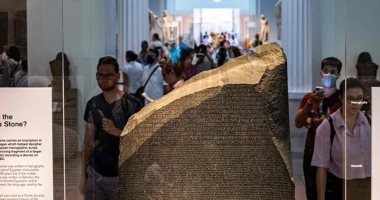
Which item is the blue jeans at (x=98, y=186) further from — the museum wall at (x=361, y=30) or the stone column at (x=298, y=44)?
the stone column at (x=298, y=44)

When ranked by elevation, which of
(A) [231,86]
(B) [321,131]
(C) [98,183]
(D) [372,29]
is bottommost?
(C) [98,183]

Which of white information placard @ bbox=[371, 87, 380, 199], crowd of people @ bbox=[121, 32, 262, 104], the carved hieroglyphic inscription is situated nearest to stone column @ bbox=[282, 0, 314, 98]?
crowd of people @ bbox=[121, 32, 262, 104]

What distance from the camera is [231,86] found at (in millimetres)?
3648

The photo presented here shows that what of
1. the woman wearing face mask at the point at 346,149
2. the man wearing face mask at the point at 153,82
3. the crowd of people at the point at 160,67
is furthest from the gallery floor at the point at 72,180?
the man wearing face mask at the point at 153,82

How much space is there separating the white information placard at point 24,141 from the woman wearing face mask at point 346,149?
1687 mm

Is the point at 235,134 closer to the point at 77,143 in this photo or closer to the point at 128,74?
the point at 77,143

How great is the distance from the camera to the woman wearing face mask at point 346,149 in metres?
4.48

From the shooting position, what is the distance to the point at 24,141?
4180 mm

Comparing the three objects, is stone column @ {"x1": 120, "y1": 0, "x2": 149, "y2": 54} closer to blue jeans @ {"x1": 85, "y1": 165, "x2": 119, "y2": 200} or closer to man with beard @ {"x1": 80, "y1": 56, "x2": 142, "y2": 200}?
man with beard @ {"x1": 80, "y1": 56, "x2": 142, "y2": 200}

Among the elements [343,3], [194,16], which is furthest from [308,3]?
[194,16]

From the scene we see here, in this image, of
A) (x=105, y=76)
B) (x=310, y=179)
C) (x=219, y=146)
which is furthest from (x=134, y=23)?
(x=219, y=146)

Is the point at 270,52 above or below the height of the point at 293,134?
above

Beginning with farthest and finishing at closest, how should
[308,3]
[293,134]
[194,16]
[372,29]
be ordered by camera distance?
[194,16]
[308,3]
[293,134]
[372,29]

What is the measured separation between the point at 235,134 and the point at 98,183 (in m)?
1.35
